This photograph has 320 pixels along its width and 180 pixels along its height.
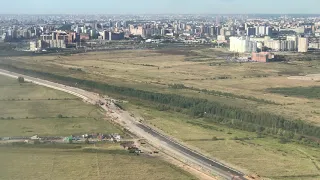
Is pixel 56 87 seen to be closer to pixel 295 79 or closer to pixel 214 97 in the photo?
pixel 214 97

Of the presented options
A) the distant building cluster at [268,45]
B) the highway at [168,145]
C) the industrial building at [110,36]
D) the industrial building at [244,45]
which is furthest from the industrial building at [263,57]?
the industrial building at [110,36]

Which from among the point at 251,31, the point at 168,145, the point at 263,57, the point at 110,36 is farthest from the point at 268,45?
the point at 168,145

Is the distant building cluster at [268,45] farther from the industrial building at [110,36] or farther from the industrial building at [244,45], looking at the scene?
the industrial building at [110,36]

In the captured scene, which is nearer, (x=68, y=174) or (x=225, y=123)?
(x=68, y=174)

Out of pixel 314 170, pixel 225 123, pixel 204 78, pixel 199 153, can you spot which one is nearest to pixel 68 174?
pixel 199 153

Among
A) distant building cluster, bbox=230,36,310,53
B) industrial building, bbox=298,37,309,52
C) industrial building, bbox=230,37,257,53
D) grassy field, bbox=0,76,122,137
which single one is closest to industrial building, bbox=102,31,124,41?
distant building cluster, bbox=230,36,310,53

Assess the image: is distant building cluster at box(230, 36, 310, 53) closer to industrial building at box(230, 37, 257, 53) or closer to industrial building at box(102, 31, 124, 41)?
industrial building at box(230, 37, 257, 53)
